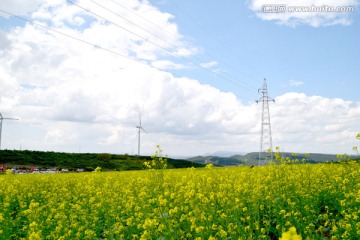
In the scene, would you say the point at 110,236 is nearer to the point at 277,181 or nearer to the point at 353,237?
the point at 353,237

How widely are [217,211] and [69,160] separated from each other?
197 ft

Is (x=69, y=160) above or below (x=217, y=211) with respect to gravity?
above

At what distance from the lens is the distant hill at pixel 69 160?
59.8 m

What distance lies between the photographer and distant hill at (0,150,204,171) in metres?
59.8

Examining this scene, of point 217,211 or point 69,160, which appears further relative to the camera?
point 69,160

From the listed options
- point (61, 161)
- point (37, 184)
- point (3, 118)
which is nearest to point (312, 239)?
point (37, 184)

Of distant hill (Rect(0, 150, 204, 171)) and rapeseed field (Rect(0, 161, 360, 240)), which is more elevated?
distant hill (Rect(0, 150, 204, 171))

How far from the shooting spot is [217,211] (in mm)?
8312

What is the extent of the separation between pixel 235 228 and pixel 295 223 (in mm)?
1738

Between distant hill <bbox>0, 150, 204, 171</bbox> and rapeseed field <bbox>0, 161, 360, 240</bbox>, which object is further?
distant hill <bbox>0, 150, 204, 171</bbox>

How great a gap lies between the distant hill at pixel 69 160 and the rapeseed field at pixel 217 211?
44729 millimetres

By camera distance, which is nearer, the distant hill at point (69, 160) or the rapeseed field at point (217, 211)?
the rapeseed field at point (217, 211)

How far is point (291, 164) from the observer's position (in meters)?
13.2

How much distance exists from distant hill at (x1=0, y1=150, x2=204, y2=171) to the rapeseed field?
44729mm
